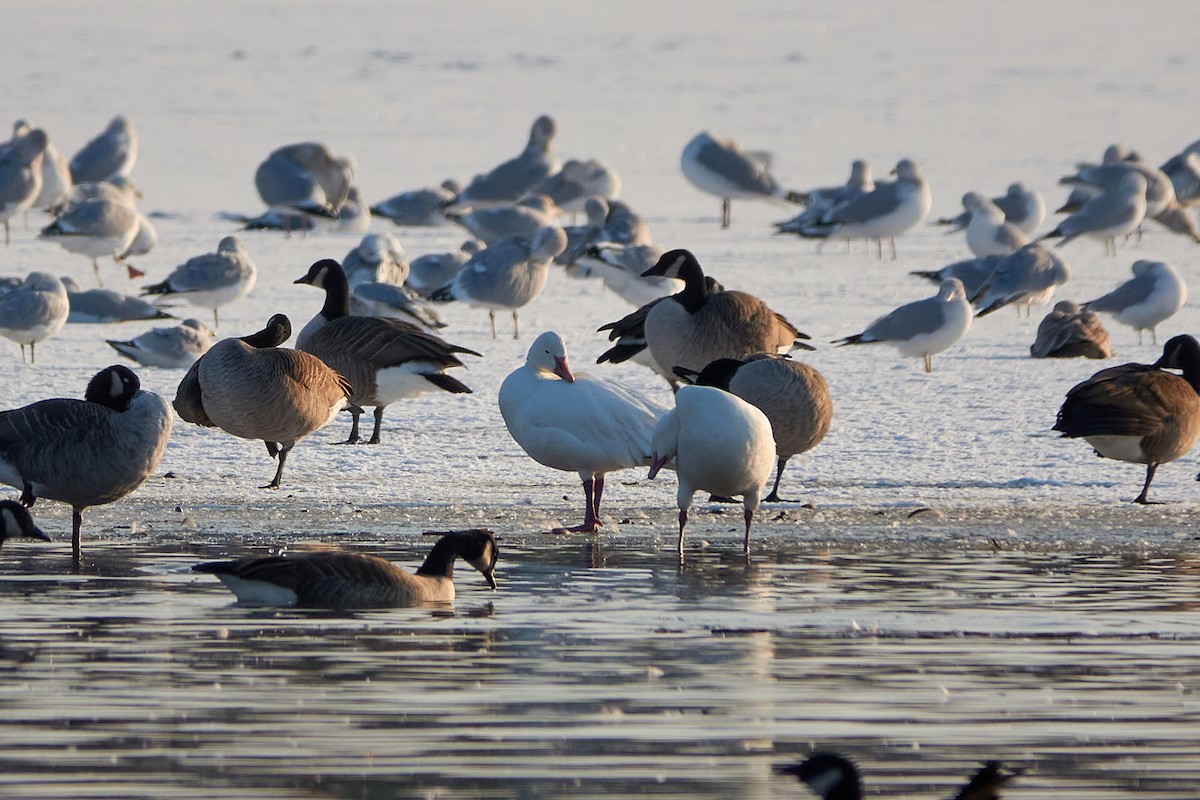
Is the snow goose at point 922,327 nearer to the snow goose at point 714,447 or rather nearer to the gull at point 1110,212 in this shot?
the snow goose at point 714,447

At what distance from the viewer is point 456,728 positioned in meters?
5.21

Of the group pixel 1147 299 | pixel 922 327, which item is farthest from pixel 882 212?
pixel 922 327

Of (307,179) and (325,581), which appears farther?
(307,179)

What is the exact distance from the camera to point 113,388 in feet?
27.8

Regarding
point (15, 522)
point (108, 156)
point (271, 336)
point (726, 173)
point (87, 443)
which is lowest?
point (15, 522)

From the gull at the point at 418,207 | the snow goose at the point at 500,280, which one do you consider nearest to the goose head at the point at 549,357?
the snow goose at the point at 500,280

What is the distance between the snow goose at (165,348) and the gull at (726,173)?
12.5 metres

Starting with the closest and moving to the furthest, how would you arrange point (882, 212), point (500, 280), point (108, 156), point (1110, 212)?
point (500, 280), point (1110, 212), point (882, 212), point (108, 156)

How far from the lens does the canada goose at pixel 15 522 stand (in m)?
7.54

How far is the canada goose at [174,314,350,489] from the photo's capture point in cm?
1016

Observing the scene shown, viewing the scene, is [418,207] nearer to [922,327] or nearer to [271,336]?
[922,327]

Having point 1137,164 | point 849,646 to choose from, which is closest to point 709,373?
point 849,646

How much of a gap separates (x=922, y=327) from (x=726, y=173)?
465 inches

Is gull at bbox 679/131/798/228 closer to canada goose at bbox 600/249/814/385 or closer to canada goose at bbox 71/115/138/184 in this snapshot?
canada goose at bbox 71/115/138/184
